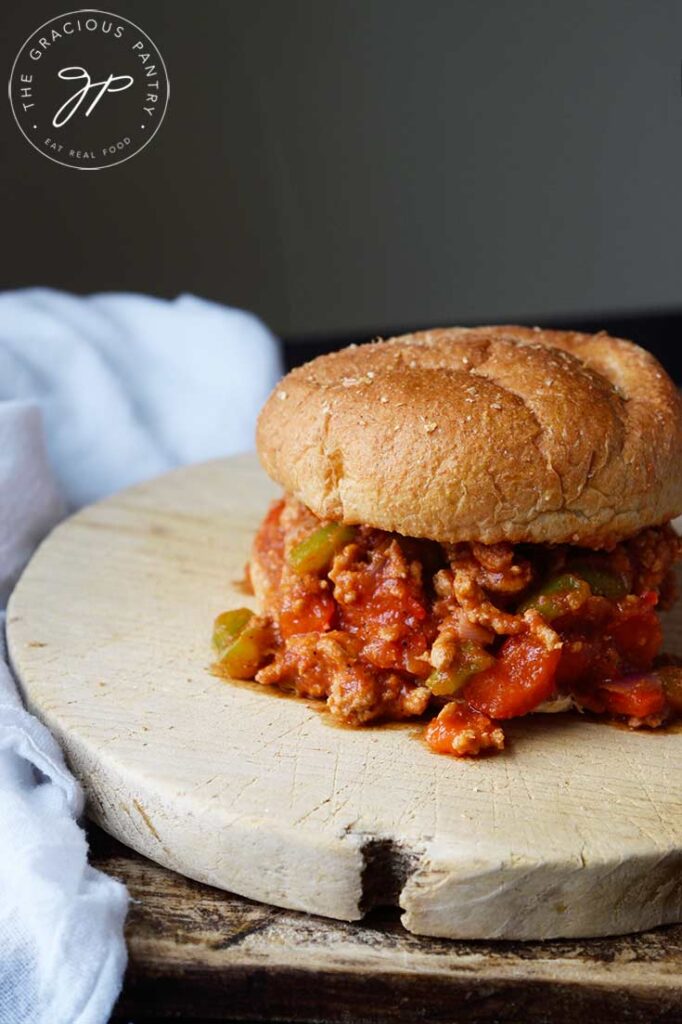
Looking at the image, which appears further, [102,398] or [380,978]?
[102,398]

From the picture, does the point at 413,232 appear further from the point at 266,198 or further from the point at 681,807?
the point at 681,807

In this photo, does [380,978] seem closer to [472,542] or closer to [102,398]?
[472,542]

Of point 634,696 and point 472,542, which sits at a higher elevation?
point 472,542

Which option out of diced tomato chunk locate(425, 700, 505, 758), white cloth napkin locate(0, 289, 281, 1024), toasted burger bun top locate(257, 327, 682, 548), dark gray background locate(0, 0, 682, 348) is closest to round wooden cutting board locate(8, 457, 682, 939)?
diced tomato chunk locate(425, 700, 505, 758)

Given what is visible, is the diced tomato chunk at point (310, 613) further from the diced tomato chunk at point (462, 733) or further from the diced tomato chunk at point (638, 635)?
the diced tomato chunk at point (638, 635)

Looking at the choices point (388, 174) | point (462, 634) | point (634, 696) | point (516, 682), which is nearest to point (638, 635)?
point (634, 696)

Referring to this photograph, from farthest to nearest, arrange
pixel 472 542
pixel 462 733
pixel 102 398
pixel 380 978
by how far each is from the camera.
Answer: pixel 102 398 → pixel 472 542 → pixel 462 733 → pixel 380 978

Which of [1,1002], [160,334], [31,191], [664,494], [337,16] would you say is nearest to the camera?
[1,1002]

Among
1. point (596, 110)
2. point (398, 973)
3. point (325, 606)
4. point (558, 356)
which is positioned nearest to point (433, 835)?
point (398, 973)
